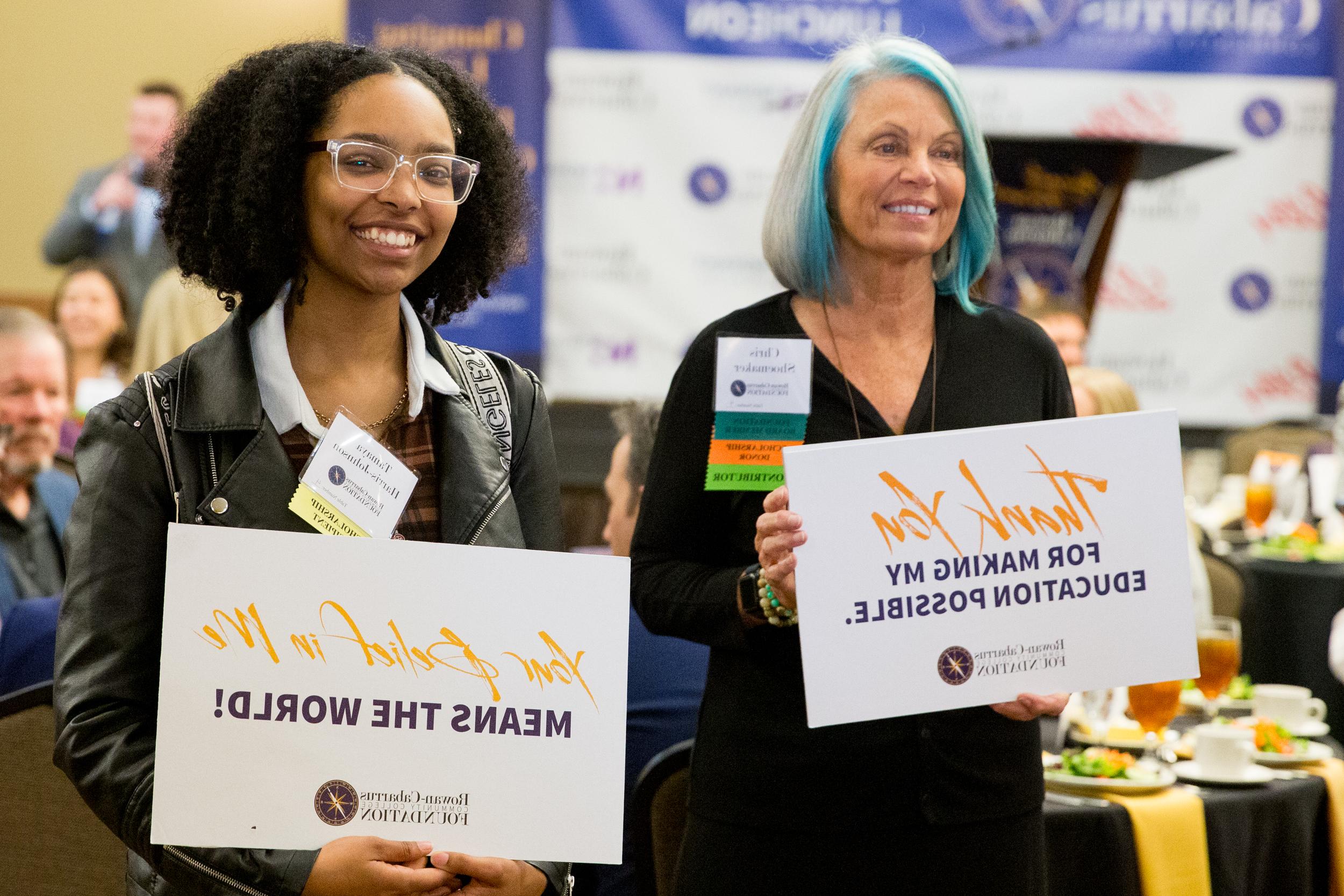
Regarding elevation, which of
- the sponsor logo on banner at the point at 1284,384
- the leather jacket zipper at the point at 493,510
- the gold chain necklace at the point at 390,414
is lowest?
the sponsor logo on banner at the point at 1284,384

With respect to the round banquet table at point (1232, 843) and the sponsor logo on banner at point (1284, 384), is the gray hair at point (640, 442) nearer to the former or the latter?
the round banquet table at point (1232, 843)

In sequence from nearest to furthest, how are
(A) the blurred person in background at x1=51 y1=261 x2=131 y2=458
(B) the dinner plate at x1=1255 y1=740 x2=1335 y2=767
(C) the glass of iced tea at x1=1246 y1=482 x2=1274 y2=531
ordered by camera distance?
1. (B) the dinner plate at x1=1255 y1=740 x2=1335 y2=767
2. (C) the glass of iced tea at x1=1246 y1=482 x2=1274 y2=531
3. (A) the blurred person in background at x1=51 y1=261 x2=131 y2=458

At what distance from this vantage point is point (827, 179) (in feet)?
6.26

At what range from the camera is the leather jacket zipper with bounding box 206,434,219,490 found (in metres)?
1.37

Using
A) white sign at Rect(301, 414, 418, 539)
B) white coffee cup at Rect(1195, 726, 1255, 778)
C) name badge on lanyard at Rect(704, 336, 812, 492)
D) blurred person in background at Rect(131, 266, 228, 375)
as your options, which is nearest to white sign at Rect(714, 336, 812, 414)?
name badge on lanyard at Rect(704, 336, 812, 492)

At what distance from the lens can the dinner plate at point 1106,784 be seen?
229 cm

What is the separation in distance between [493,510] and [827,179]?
74 centimetres

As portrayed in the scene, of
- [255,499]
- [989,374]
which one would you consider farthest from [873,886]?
[255,499]

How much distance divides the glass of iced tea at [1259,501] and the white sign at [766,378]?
3.88 m

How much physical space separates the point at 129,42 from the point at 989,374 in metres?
6.20

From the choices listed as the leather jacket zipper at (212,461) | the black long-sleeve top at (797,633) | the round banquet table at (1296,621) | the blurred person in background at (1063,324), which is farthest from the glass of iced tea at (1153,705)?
the round banquet table at (1296,621)

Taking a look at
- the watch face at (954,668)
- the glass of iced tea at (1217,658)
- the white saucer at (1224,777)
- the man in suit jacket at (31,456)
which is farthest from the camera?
the man in suit jacket at (31,456)

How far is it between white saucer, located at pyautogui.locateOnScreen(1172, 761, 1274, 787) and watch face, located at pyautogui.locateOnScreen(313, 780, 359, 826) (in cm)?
163

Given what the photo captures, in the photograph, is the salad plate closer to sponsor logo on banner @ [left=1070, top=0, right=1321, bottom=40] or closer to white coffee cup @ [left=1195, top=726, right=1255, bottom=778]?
white coffee cup @ [left=1195, top=726, right=1255, bottom=778]
